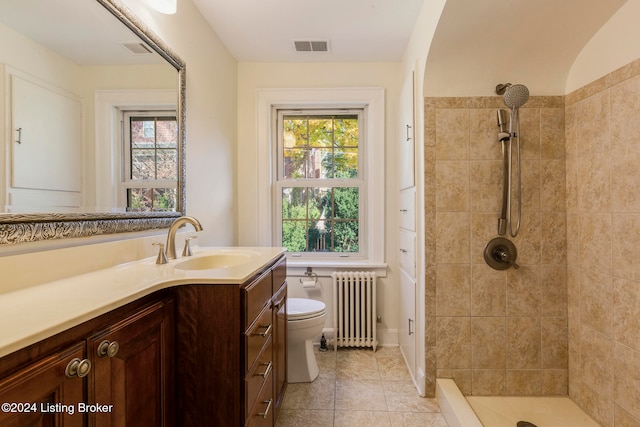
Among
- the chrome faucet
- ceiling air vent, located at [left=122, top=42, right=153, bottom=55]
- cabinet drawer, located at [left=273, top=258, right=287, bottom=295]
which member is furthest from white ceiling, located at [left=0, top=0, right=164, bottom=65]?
cabinet drawer, located at [left=273, top=258, right=287, bottom=295]

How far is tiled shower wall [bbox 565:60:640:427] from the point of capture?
128 centimetres

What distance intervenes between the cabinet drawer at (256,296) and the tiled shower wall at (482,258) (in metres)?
0.94

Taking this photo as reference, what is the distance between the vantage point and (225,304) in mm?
954

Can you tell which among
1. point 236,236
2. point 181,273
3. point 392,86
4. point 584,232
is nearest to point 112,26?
point 181,273

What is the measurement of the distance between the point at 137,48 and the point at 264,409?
1.61m

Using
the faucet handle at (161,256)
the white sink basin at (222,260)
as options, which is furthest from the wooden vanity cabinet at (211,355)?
the white sink basin at (222,260)

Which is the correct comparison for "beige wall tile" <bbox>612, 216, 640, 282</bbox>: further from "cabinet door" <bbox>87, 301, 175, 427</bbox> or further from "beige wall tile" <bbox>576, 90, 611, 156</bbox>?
"cabinet door" <bbox>87, 301, 175, 427</bbox>

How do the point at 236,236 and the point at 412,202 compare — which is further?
the point at 236,236

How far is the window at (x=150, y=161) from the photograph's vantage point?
1.23 meters

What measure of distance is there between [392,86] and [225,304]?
2130mm

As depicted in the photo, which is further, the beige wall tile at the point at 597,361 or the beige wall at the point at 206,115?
the beige wall at the point at 206,115

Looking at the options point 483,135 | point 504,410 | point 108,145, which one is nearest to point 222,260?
point 108,145

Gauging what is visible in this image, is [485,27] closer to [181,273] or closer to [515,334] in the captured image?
[515,334]

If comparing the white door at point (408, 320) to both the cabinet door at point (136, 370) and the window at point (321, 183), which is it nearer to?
the window at point (321, 183)
